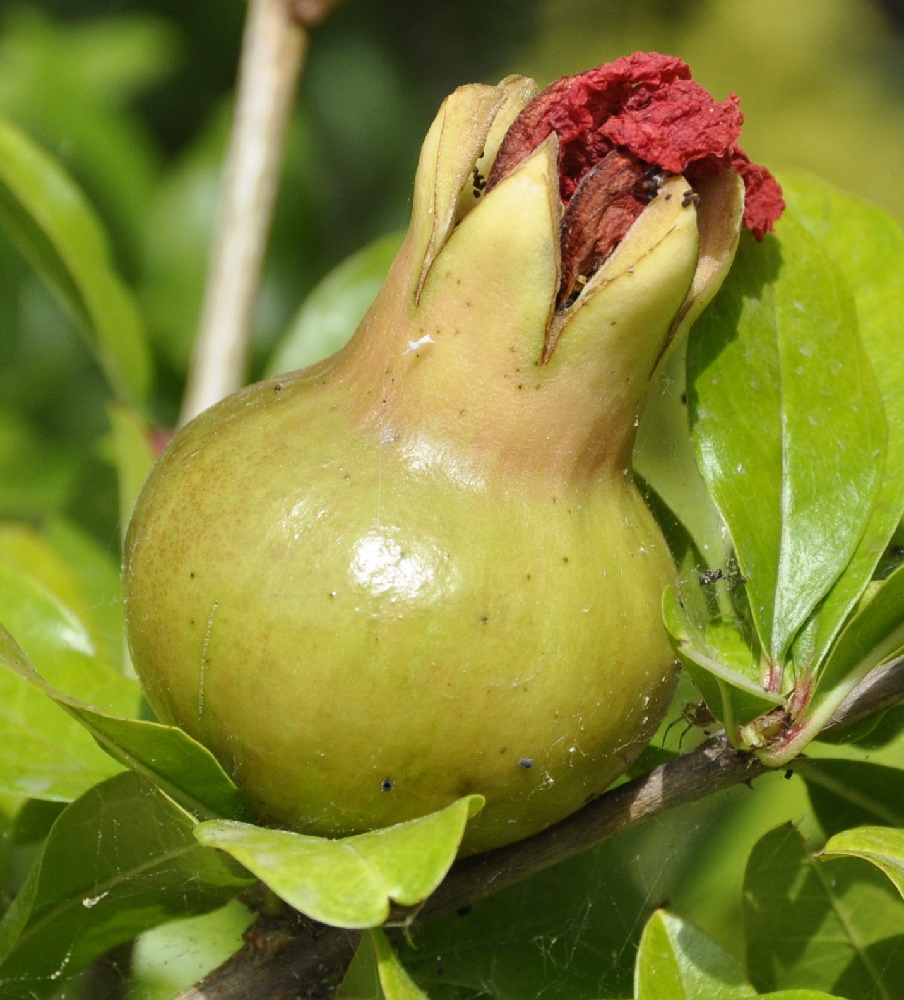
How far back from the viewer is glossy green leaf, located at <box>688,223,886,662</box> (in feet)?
3.04

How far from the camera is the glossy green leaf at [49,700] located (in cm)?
103

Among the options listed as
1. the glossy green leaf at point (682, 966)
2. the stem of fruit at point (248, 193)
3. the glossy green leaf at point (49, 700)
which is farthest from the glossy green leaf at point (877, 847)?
the stem of fruit at point (248, 193)

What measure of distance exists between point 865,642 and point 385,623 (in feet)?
1.10

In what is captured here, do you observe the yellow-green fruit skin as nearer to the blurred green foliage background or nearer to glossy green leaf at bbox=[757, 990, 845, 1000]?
glossy green leaf at bbox=[757, 990, 845, 1000]

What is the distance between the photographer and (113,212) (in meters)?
2.39

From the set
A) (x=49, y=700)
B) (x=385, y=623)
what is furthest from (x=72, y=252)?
(x=385, y=623)

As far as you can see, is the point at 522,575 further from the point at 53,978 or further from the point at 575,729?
the point at 53,978

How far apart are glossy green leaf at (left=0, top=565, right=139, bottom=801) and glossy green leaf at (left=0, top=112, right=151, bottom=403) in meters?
0.55

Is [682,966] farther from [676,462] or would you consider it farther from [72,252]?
[72,252]

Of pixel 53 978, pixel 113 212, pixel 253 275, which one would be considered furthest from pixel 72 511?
pixel 53 978

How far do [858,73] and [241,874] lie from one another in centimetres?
300

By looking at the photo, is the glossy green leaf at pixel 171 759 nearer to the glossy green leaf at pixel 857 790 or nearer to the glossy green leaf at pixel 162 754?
the glossy green leaf at pixel 162 754

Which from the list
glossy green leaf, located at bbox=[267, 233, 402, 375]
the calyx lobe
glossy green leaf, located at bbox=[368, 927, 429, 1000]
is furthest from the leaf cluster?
glossy green leaf, located at bbox=[267, 233, 402, 375]

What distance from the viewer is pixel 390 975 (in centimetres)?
76
